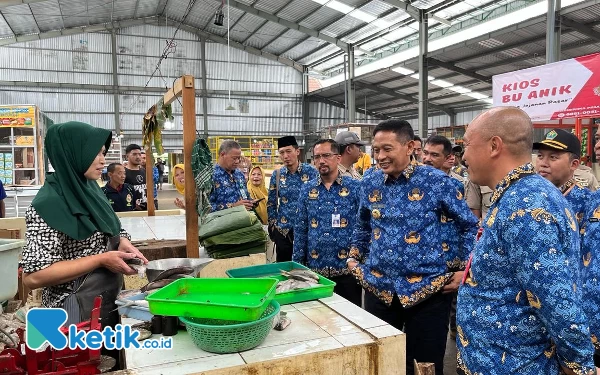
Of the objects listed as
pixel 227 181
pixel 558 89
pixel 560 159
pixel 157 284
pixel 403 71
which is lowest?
pixel 157 284

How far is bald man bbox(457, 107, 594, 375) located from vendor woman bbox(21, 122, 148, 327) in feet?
4.05

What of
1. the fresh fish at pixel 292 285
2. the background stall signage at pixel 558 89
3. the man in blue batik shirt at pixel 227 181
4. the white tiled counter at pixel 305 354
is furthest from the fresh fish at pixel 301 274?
the background stall signage at pixel 558 89

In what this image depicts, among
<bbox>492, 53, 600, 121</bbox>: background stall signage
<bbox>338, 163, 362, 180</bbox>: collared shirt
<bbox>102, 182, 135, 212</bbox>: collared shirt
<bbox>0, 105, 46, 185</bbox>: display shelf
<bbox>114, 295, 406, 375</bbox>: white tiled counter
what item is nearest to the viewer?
<bbox>114, 295, 406, 375</bbox>: white tiled counter

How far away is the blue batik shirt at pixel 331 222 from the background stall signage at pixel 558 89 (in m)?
3.18

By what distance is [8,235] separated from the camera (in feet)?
11.5

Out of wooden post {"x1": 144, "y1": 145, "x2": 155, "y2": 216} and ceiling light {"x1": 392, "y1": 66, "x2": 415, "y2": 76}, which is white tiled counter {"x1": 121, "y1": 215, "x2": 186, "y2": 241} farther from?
ceiling light {"x1": 392, "y1": 66, "x2": 415, "y2": 76}

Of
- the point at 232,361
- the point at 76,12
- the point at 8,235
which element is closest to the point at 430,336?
the point at 232,361

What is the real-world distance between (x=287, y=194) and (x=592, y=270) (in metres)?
2.60

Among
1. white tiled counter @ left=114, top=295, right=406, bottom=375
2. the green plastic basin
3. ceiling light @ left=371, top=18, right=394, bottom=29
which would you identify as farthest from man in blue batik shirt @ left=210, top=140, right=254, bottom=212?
ceiling light @ left=371, top=18, right=394, bottom=29

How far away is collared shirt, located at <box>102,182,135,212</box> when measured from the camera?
484 cm

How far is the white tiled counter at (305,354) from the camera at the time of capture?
1.27 meters

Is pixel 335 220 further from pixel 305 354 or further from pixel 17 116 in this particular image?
pixel 17 116

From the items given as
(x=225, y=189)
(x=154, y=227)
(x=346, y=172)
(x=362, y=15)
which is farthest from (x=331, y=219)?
(x=362, y=15)

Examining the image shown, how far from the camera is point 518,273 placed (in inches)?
44.8
